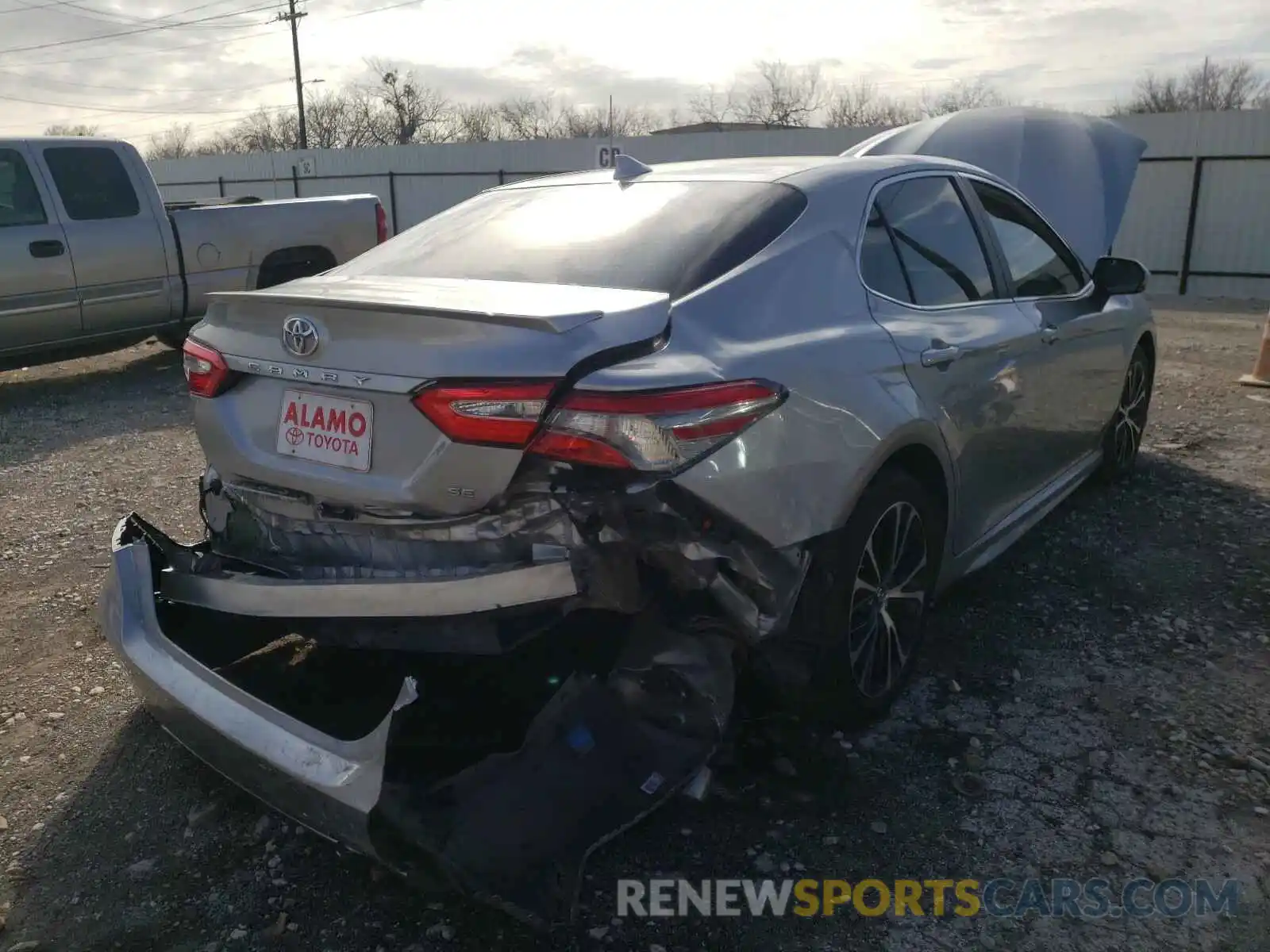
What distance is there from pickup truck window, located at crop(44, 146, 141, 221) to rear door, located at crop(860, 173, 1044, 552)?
7.36 meters

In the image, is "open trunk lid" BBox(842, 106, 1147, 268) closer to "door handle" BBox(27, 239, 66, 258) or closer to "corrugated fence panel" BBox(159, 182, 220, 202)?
"door handle" BBox(27, 239, 66, 258)

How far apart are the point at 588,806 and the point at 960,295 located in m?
2.22

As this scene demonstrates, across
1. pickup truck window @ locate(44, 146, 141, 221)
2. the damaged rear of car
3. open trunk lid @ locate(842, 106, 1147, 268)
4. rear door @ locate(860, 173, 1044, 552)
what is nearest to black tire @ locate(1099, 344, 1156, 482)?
rear door @ locate(860, 173, 1044, 552)

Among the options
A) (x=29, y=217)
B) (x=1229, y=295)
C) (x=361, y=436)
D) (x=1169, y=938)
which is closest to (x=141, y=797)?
(x=361, y=436)

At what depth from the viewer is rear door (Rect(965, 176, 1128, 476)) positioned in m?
3.97

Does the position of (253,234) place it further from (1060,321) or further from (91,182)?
(1060,321)

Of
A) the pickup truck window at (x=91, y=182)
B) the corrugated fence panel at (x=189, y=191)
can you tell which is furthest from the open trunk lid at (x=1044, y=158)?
the corrugated fence panel at (x=189, y=191)

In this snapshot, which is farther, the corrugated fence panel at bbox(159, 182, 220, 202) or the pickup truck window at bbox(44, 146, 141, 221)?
the corrugated fence panel at bbox(159, 182, 220, 202)

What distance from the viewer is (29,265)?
25.7 feet

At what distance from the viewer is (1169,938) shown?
230cm

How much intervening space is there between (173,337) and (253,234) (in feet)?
4.65

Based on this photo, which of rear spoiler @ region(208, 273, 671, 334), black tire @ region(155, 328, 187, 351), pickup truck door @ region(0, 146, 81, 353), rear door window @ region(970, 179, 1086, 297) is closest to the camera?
rear spoiler @ region(208, 273, 671, 334)

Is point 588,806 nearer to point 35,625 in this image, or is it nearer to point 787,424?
point 787,424

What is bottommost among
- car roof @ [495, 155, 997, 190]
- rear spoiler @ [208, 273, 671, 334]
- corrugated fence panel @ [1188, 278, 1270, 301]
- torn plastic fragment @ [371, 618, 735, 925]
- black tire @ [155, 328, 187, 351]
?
corrugated fence panel @ [1188, 278, 1270, 301]
